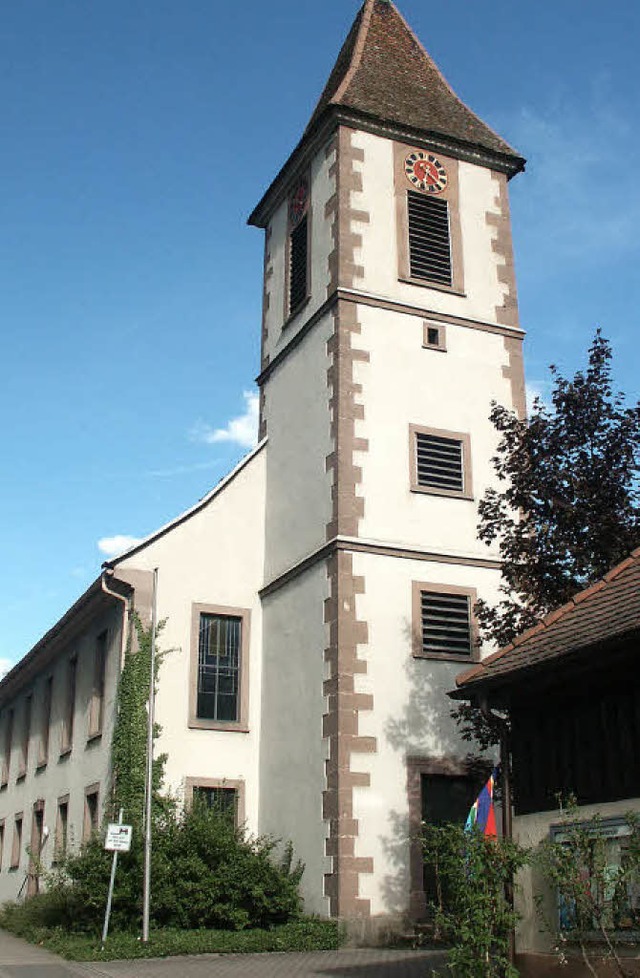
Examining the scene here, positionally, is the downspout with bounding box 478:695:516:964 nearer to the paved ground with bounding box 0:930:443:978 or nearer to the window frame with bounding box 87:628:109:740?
the paved ground with bounding box 0:930:443:978

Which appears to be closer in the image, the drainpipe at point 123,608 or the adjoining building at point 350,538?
the adjoining building at point 350,538

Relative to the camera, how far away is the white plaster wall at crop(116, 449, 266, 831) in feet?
66.4

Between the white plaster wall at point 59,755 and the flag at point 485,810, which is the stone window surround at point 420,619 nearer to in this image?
the flag at point 485,810

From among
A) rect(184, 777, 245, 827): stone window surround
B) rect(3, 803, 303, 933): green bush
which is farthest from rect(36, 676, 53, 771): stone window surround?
rect(3, 803, 303, 933): green bush

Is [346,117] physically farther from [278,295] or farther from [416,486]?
[416,486]

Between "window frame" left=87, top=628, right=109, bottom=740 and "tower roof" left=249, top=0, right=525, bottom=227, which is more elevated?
"tower roof" left=249, top=0, right=525, bottom=227

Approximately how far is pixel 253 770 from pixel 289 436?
6.15m

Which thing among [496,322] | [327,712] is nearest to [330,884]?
[327,712]

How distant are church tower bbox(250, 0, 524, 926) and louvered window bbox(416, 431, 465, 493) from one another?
4 centimetres

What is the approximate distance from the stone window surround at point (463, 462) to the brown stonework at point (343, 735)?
6.89ft

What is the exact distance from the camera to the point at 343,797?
1731 centimetres

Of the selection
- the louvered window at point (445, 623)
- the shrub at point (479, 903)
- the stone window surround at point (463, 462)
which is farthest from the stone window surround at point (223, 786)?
the shrub at point (479, 903)

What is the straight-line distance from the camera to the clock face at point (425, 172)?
23.0 metres

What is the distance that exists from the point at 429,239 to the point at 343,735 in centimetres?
1004
